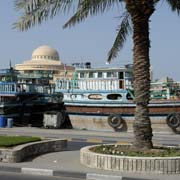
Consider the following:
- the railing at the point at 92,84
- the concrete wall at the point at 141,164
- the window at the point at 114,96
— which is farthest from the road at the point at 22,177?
the railing at the point at 92,84

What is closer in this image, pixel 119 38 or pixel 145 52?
pixel 145 52

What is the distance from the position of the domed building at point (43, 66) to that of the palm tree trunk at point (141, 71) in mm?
36085

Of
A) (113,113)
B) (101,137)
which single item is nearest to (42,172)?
(101,137)

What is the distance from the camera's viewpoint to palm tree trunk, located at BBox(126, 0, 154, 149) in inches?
504

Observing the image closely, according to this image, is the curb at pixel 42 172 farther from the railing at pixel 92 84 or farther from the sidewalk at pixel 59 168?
the railing at pixel 92 84

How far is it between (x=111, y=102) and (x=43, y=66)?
201 ft

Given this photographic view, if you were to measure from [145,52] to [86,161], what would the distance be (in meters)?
3.36

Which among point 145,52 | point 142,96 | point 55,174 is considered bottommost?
point 55,174

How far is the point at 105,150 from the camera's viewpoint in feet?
42.9

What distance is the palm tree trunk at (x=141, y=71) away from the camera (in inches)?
504

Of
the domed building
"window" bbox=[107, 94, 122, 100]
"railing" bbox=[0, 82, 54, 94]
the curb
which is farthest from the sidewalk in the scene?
the domed building

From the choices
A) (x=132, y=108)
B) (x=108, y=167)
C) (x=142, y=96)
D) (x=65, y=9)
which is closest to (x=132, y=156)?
(x=108, y=167)

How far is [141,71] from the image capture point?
12875mm

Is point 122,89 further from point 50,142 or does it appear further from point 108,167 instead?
point 108,167
